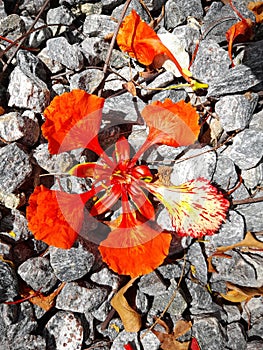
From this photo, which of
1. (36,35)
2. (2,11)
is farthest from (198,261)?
(2,11)

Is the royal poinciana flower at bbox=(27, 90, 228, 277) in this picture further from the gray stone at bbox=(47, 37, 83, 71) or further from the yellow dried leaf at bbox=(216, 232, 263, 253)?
the gray stone at bbox=(47, 37, 83, 71)

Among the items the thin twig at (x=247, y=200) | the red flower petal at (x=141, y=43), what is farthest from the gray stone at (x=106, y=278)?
the red flower petal at (x=141, y=43)

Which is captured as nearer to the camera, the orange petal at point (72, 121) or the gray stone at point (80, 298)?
the orange petal at point (72, 121)

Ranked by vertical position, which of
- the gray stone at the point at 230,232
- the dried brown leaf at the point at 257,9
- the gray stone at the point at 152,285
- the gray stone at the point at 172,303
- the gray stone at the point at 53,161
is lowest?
the gray stone at the point at 172,303

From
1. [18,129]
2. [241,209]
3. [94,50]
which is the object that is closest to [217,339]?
[241,209]

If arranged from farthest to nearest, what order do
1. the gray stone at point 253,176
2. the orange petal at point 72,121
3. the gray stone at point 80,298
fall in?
the gray stone at point 253,176 → the gray stone at point 80,298 → the orange petal at point 72,121

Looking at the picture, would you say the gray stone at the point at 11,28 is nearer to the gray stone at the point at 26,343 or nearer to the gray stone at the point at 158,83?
the gray stone at the point at 158,83

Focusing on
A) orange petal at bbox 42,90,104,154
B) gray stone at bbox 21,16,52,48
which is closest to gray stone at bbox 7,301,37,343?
orange petal at bbox 42,90,104,154

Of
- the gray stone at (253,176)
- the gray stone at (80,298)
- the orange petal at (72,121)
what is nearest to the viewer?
the orange petal at (72,121)
